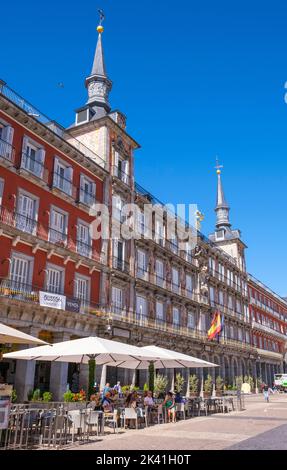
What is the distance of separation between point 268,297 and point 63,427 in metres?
56.5

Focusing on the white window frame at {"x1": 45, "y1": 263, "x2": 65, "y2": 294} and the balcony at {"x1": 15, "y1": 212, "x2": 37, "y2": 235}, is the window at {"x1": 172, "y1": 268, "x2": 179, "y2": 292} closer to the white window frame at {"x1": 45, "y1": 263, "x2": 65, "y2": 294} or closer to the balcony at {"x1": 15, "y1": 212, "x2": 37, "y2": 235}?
the white window frame at {"x1": 45, "y1": 263, "x2": 65, "y2": 294}

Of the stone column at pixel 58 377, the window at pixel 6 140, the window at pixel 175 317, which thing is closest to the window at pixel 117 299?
the stone column at pixel 58 377

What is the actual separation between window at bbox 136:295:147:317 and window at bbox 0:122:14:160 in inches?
540

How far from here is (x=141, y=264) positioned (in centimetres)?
3136

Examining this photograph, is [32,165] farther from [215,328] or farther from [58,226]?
[215,328]

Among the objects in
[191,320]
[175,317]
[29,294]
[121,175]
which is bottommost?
[29,294]

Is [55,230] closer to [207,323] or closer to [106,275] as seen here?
[106,275]

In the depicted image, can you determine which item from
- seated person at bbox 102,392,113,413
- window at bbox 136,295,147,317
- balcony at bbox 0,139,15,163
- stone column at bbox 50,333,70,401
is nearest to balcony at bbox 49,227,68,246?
balcony at bbox 0,139,15,163

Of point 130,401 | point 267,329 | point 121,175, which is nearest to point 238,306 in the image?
point 267,329

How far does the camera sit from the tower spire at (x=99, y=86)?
1275 inches

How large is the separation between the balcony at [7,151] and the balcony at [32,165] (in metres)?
0.66

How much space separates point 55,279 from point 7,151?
6.99 meters
